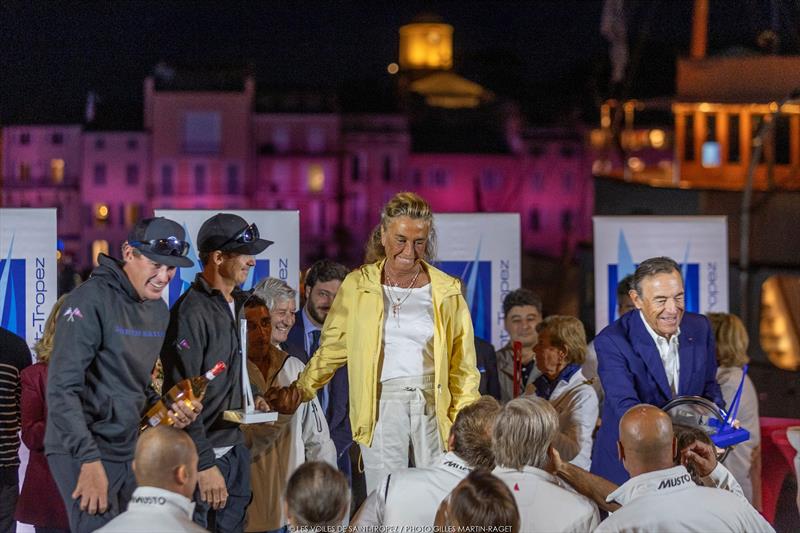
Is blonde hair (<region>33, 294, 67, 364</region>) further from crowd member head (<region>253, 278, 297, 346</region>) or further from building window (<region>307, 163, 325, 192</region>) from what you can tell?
building window (<region>307, 163, 325, 192</region>)

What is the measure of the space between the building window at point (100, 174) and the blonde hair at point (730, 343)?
59.3 meters

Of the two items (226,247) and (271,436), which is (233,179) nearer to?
(271,436)

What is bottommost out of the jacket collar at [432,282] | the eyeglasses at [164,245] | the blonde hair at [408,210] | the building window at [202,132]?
the jacket collar at [432,282]

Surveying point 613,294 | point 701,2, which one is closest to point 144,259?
point 613,294

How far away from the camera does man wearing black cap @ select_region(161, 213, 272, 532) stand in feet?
18.1

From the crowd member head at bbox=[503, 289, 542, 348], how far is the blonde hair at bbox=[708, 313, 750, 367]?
1.32 metres

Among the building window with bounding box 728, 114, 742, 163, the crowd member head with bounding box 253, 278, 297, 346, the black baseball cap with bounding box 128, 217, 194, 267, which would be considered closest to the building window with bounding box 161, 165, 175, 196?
the building window with bounding box 728, 114, 742, 163

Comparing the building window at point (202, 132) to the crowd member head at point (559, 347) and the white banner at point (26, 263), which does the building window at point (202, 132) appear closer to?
the white banner at point (26, 263)

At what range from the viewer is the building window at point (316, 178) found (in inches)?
2586

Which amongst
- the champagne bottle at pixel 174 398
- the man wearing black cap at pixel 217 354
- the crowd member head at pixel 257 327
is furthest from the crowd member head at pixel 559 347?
the champagne bottle at pixel 174 398

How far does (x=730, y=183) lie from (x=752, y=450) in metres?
18.4

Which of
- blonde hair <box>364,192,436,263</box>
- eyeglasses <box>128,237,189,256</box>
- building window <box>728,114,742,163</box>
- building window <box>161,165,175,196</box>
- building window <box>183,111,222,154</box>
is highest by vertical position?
building window <box>183,111,222,154</box>

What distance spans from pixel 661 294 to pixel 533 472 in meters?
1.53

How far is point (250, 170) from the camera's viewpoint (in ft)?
216
